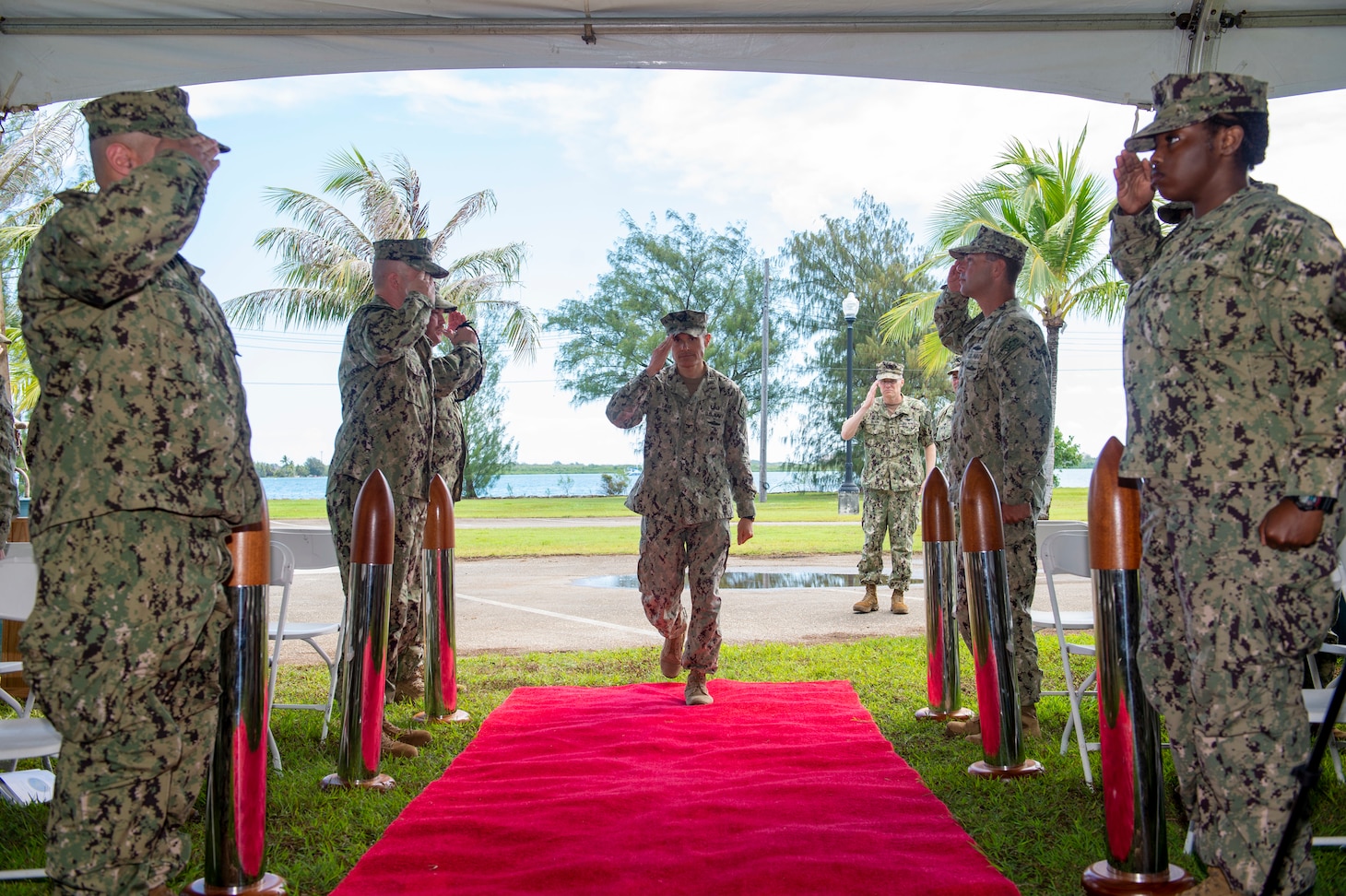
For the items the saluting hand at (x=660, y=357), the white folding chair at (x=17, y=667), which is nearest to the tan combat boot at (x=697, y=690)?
the saluting hand at (x=660, y=357)

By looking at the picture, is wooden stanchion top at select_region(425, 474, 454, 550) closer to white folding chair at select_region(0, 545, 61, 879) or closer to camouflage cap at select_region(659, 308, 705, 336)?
camouflage cap at select_region(659, 308, 705, 336)

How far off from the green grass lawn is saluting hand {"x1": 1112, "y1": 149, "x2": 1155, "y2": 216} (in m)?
13.1

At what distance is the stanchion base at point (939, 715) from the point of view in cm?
566

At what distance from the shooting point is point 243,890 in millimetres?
3172

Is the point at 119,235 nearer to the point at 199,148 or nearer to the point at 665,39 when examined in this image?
the point at 199,148

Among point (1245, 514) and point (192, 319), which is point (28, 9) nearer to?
point (192, 319)

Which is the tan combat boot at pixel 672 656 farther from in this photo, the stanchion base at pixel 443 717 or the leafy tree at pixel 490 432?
the leafy tree at pixel 490 432

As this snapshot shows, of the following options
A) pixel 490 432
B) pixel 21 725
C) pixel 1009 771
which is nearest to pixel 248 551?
pixel 21 725

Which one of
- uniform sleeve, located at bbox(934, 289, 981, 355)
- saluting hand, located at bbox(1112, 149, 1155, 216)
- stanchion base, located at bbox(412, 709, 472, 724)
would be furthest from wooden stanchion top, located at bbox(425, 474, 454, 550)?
saluting hand, located at bbox(1112, 149, 1155, 216)

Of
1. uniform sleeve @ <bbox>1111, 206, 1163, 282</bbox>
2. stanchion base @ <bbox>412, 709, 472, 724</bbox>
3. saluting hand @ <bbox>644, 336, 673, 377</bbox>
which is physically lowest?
stanchion base @ <bbox>412, 709, 472, 724</bbox>

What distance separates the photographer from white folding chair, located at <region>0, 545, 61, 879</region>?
3.22 m

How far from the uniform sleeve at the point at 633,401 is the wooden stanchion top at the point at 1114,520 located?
3.50 meters

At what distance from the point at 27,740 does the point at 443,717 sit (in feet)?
8.58

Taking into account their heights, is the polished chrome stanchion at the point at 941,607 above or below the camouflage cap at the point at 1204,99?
below
